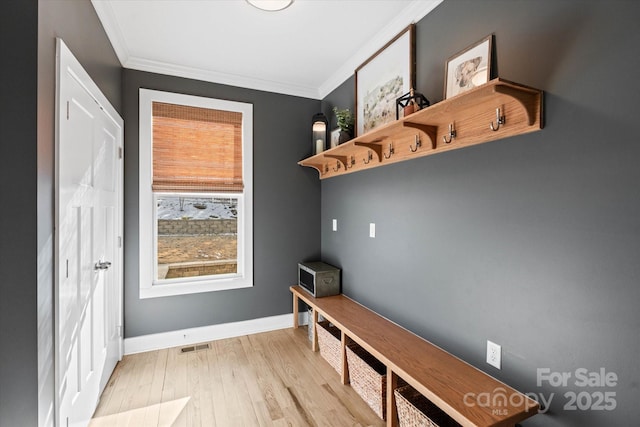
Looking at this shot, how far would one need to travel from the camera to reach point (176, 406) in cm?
212

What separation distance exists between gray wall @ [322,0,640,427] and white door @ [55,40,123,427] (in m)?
1.98

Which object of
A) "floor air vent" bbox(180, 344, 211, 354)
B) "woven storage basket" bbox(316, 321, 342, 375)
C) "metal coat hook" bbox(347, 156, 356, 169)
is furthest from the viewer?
"floor air vent" bbox(180, 344, 211, 354)

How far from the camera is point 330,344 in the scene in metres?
2.59

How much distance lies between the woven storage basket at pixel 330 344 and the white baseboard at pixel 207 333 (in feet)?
2.34

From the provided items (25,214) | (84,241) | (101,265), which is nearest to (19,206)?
(25,214)

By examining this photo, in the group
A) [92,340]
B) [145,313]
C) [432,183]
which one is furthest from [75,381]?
[432,183]

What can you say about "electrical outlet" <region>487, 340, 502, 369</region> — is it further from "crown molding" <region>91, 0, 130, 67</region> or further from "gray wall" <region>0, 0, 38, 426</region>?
"crown molding" <region>91, 0, 130, 67</region>

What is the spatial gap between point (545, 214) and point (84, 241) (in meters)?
2.39

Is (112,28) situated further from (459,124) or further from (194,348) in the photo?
(194,348)

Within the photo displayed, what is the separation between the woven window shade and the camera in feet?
9.72

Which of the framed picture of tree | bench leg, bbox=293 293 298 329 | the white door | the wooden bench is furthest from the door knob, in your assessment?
the framed picture of tree

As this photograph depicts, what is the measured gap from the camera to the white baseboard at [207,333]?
2881mm

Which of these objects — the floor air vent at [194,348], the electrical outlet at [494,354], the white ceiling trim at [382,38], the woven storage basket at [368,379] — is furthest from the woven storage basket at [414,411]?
the white ceiling trim at [382,38]

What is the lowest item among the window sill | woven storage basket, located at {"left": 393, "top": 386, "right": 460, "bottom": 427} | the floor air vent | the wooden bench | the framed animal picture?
the floor air vent
